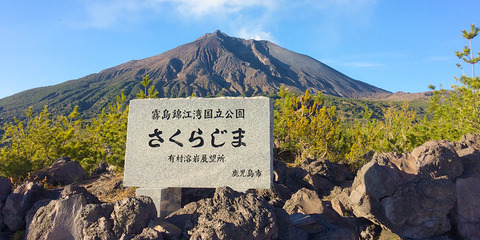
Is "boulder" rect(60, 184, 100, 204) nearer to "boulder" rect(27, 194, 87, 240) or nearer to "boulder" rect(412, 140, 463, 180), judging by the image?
"boulder" rect(27, 194, 87, 240)

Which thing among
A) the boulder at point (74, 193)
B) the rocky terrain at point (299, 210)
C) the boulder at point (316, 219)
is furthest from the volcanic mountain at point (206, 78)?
the boulder at point (316, 219)

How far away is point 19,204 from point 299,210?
4.36m

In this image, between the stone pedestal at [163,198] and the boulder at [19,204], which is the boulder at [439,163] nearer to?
the stone pedestal at [163,198]

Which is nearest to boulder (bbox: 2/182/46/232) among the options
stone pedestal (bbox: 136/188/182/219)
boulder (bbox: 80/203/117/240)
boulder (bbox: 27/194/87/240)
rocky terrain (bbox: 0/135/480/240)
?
rocky terrain (bbox: 0/135/480/240)

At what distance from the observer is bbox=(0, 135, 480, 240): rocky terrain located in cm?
293

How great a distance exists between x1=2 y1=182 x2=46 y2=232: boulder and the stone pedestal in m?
1.67

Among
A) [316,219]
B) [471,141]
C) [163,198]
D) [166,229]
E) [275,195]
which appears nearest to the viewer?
[166,229]

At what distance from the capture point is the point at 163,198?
4.66 meters

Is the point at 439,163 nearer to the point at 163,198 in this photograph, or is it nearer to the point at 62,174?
the point at 163,198

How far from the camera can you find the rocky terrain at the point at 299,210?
293 centimetres

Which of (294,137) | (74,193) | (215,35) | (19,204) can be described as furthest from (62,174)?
(215,35)

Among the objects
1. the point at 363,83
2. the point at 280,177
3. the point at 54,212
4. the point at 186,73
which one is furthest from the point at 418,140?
the point at 363,83

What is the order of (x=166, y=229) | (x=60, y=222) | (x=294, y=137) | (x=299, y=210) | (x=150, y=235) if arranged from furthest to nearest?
(x=294, y=137)
(x=299, y=210)
(x=60, y=222)
(x=166, y=229)
(x=150, y=235)

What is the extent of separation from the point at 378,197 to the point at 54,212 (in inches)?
170
